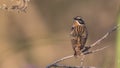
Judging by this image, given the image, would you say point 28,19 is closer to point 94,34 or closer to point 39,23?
point 39,23

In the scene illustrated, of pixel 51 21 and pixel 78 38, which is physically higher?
pixel 78 38

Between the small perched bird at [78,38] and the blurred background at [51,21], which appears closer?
the small perched bird at [78,38]

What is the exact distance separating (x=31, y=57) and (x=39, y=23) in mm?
281

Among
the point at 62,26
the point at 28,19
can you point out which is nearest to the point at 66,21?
the point at 62,26

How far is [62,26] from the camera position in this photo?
8.84 ft

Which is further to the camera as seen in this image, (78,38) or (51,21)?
(51,21)

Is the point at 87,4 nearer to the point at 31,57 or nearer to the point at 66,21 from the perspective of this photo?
the point at 66,21

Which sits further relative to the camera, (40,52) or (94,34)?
(40,52)

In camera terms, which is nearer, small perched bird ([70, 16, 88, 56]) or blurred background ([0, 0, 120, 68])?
small perched bird ([70, 16, 88, 56])

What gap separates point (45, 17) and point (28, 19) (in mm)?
96

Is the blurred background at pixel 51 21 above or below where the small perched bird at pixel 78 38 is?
below

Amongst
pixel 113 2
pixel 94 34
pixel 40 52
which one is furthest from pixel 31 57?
pixel 113 2

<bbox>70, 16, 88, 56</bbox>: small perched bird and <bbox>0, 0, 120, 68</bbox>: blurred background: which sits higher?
<bbox>70, 16, 88, 56</bbox>: small perched bird

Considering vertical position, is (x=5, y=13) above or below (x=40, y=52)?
above
